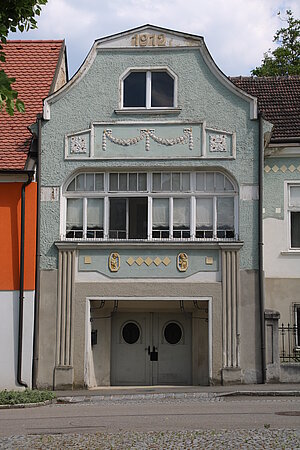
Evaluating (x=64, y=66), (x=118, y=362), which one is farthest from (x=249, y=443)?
(x=64, y=66)

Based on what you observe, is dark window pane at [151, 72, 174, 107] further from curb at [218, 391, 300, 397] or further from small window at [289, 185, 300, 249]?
curb at [218, 391, 300, 397]

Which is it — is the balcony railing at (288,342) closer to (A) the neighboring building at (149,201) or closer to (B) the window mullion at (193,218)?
(A) the neighboring building at (149,201)

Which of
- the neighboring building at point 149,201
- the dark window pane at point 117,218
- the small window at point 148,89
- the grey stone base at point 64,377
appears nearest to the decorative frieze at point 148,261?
the neighboring building at point 149,201

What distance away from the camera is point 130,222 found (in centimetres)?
2078

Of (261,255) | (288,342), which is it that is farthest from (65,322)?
(288,342)

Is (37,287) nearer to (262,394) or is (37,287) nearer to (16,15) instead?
(262,394)

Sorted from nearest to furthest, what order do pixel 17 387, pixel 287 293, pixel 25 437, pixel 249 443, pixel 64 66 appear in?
pixel 249 443, pixel 25 437, pixel 17 387, pixel 287 293, pixel 64 66

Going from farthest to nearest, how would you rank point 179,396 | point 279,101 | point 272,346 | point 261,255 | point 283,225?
point 279,101 < point 283,225 < point 261,255 < point 272,346 < point 179,396

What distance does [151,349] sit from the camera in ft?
72.6

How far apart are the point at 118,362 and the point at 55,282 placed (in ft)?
10.7

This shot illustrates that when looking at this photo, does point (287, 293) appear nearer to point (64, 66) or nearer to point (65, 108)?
point (65, 108)

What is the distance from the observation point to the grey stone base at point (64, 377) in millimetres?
20000

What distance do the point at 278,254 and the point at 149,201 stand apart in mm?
3895

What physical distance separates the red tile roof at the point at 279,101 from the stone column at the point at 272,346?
4.97 meters
